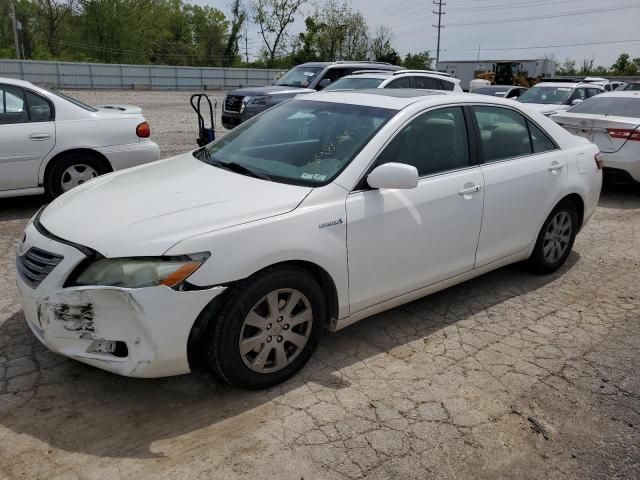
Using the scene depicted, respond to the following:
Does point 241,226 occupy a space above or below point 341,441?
above

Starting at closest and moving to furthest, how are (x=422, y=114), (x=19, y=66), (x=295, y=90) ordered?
1. (x=422, y=114)
2. (x=295, y=90)
3. (x=19, y=66)

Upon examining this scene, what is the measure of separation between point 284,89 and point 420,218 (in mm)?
9838

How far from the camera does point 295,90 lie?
12.5 meters

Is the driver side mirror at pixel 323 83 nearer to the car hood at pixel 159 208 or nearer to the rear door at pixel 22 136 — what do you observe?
the rear door at pixel 22 136

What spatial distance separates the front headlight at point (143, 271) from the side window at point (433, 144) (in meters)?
1.39

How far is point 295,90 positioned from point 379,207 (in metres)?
9.75

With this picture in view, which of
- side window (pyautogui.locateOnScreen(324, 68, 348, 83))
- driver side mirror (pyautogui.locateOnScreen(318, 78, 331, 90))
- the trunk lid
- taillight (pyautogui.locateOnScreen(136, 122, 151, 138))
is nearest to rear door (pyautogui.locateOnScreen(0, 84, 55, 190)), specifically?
taillight (pyautogui.locateOnScreen(136, 122, 151, 138))

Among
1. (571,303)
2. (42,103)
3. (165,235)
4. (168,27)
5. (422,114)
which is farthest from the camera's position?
(168,27)

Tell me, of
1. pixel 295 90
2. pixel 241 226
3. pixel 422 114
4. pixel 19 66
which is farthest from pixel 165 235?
pixel 19 66

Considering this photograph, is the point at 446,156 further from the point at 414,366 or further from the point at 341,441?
the point at 341,441

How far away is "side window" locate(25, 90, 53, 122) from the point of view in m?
6.12

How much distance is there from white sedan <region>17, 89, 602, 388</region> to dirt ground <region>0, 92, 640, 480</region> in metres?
0.30

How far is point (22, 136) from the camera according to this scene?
594 centimetres

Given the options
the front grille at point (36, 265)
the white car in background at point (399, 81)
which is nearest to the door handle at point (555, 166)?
the front grille at point (36, 265)
